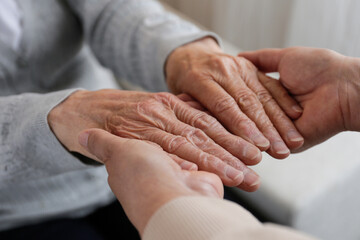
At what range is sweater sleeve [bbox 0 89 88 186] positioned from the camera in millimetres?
666

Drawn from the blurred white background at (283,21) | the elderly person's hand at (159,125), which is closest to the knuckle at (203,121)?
the elderly person's hand at (159,125)

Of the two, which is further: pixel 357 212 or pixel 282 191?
pixel 357 212

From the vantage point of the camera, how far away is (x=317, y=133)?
0.69 meters

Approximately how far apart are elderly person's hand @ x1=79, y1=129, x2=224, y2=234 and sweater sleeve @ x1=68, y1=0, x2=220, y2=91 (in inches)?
16.1

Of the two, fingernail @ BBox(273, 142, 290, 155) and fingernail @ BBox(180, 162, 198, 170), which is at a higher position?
fingernail @ BBox(180, 162, 198, 170)

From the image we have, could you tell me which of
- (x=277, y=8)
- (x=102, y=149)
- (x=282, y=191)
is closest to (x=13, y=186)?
(x=102, y=149)

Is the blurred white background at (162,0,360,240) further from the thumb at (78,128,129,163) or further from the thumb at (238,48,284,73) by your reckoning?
the thumb at (78,128,129,163)

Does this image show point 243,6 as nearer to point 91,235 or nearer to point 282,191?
point 282,191

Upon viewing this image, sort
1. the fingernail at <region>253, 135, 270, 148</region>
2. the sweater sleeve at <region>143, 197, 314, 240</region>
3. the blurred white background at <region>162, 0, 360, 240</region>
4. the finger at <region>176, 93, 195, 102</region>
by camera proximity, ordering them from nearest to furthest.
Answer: the sweater sleeve at <region>143, 197, 314, 240</region> < the fingernail at <region>253, 135, 270, 148</region> < the finger at <region>176, 93, 195, 102</region> < the blurred white background at <region>162, 0, 360, 240</region>

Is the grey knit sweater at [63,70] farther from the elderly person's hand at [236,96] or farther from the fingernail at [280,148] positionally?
the fingernail at [280,148]

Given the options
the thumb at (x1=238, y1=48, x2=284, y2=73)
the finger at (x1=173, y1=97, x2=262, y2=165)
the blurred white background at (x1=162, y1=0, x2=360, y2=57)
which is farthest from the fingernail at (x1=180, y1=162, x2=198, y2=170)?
the blurred white background at (x1=162, y1=0, x2=360, y2=57)

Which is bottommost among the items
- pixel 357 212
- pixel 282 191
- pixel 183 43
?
pixel 357 212

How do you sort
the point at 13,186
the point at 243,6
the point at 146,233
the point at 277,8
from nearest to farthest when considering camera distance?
the point at 146,233 < the point at 13,186 < the point at 277,8 < the point at 243,6

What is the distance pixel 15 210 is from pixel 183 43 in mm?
518
